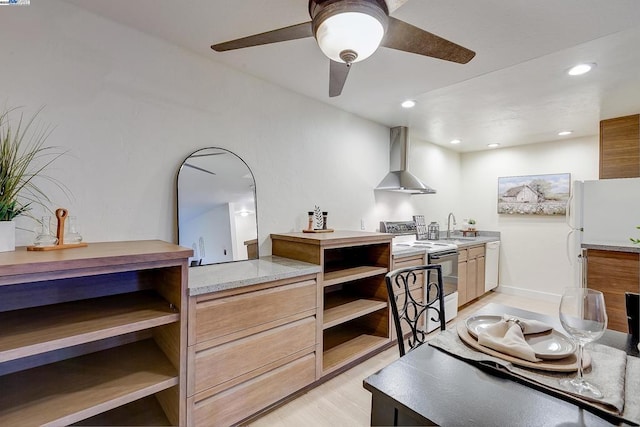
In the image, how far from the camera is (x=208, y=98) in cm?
219

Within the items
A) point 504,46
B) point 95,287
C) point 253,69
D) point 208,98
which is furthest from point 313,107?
point 95,287

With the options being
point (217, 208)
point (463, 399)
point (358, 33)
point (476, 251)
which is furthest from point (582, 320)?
point (476, 251)

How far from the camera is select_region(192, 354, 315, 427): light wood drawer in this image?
60.9 inches

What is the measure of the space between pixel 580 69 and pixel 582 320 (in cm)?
230

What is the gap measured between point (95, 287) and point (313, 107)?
7.56ft

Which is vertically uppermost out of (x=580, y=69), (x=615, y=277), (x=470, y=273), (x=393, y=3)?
(x=580, y=69)

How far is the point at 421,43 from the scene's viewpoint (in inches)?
56.1

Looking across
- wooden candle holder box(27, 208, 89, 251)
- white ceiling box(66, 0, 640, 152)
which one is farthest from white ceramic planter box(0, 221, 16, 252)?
white ceiling box(66, 0, 640, 152)

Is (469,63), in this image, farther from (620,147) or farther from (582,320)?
(620,147)

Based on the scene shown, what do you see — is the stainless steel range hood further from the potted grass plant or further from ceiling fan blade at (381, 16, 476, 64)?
the potted grass plant

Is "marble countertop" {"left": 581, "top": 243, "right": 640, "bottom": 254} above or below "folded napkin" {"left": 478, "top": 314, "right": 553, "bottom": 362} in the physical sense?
above

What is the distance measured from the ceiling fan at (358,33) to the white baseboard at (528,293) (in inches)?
176

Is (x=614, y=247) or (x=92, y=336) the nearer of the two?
(x=92, y=336)

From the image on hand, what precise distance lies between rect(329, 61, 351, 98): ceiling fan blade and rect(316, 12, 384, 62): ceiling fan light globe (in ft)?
0.97
